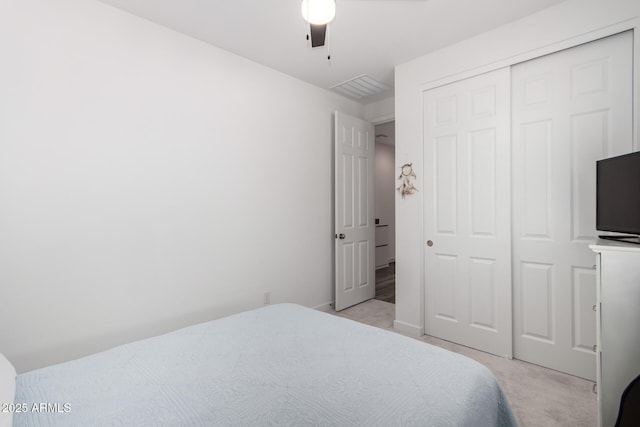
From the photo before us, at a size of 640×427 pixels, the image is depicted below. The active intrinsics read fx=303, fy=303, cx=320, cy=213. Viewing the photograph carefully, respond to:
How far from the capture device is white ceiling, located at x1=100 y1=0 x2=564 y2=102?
7.11ft

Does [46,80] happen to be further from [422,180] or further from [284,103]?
[422,180]

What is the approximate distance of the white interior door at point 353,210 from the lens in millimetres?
3664

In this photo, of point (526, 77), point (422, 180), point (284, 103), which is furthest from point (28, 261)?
point (526, 77)

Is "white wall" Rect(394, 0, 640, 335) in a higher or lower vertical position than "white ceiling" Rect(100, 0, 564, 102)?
lower

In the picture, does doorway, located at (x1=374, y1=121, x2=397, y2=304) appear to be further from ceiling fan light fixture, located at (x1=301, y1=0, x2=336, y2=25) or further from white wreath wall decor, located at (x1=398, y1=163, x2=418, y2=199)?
ceiling fan light fixture, located at (x1=301, y1=0, x2=336, y2=25)

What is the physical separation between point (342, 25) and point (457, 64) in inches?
43.5

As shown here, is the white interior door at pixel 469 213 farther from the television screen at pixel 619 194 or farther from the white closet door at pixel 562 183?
the television screen at pixel 619 194

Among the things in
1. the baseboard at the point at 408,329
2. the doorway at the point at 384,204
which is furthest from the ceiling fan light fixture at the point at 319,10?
the doorway at the point at 384,204

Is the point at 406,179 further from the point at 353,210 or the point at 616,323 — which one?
the point at 616,323

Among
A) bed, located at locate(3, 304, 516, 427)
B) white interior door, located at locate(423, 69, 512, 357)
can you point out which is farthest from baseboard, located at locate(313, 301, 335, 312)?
bed, located at locate(3, 304, 516, 427)

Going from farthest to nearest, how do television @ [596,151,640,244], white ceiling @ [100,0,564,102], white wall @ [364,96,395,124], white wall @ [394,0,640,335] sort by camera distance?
white wall @ [364,96,395,124] → white ceiling @ [100,0,564,102] → white wall @ [394,0,640,335] → television @ [596,151,640,244]

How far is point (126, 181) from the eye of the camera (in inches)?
86.4

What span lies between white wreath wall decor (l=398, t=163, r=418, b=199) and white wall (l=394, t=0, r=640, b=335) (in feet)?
0.18

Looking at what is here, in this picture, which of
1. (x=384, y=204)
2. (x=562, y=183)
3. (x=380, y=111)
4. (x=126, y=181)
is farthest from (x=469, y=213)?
(x=384, y=204)
